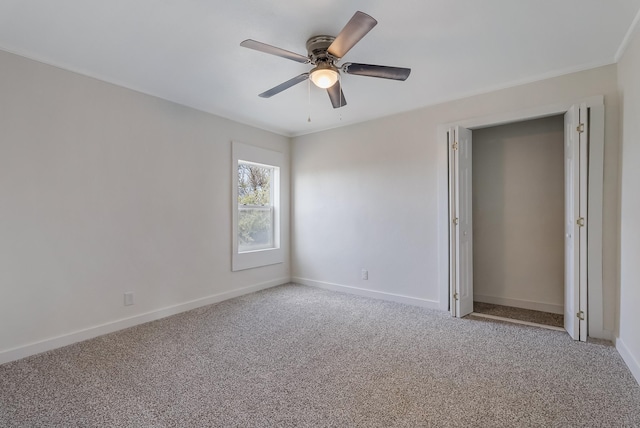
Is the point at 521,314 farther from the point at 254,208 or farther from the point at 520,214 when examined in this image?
the point at 254,208

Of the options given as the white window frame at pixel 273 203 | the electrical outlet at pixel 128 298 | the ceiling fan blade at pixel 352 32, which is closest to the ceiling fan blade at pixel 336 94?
the ceiling fan blade at pixel 352 32

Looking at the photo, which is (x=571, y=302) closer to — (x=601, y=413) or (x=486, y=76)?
(x=601, y=413)

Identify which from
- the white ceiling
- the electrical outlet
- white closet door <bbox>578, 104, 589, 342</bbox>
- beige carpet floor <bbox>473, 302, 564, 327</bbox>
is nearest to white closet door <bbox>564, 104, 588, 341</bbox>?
white closet door <bbox>578, 104, 589, 342</bbox>

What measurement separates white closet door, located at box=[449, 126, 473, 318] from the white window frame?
2.51m

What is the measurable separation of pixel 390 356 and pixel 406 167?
7.44 ft

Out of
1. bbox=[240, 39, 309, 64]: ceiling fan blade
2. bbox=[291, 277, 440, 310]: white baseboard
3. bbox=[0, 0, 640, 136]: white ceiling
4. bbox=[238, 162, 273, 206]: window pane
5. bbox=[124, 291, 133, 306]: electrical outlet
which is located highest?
bbox=[0, 0, 640, 136]: white ceiling

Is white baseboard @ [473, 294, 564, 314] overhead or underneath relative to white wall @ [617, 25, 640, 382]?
underneath

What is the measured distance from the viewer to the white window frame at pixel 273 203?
4.18m

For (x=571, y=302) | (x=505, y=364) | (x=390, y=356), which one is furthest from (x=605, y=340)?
(x=390, y=356)

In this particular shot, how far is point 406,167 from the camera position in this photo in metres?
3.89

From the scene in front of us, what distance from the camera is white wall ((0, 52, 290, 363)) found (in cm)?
248

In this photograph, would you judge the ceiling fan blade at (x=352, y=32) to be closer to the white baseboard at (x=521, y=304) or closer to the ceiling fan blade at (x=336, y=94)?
the ceiling fan blade at (x=336, y=94)

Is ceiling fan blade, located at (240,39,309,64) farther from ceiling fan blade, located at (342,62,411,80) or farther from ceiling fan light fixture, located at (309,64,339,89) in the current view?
ceiling fan blade, located at (342,62,411,80)

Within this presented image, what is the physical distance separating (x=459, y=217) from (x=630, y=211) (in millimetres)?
1338
